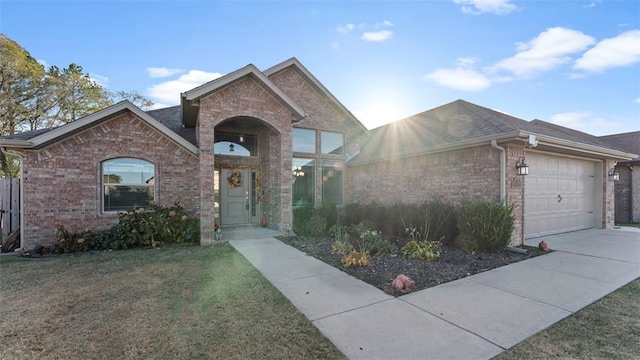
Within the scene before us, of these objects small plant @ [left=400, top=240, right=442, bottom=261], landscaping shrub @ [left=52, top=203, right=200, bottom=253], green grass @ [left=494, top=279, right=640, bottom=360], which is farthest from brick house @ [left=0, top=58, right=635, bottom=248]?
green grass @ [left=494, top=279, right=640, bottom=360]

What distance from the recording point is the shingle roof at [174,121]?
1041cm

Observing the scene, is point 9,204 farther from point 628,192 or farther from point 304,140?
point 628,192

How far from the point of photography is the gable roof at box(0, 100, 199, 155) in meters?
6.80

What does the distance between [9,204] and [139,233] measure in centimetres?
Result: 434

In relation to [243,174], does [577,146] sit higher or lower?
higher

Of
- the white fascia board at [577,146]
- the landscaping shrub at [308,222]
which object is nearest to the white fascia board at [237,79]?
the landscaping shrub at [308,222]

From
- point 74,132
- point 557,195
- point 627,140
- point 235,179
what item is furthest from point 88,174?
point 627,140

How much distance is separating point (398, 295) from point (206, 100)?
7.04 meters

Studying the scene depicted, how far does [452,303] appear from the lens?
3773 mm

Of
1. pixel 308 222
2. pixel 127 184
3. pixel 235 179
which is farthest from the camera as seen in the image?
pixel 235 179

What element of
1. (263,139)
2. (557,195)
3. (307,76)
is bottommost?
(557,195)

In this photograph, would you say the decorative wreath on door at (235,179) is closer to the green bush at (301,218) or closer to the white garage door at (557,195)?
the green bush at (301,218)

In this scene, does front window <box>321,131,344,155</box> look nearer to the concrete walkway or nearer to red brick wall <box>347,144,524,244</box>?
red brick wall <box>347,144,524,244</box>

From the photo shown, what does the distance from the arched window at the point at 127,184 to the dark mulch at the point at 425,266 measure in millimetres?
5182
